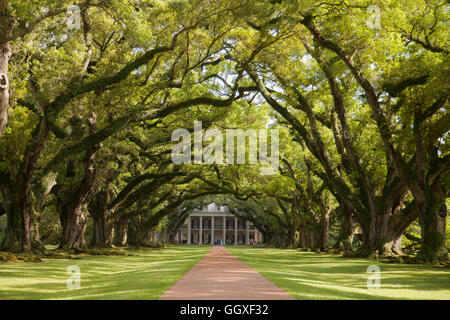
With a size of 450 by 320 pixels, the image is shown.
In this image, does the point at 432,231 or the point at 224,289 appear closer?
the point at 224,289

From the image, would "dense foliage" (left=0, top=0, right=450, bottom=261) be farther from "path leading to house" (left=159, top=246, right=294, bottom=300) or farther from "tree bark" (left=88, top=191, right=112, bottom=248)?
"path leading to house" (left=159, top=246, right=294, bottom=300)

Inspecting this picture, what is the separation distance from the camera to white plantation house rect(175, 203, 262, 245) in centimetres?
9869

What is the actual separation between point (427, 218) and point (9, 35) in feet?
53.7

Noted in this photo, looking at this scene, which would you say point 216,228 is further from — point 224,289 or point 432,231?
point 224,289

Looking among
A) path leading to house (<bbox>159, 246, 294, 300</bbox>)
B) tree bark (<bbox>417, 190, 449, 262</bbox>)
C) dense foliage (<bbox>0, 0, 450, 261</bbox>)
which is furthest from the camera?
tree bark (<bbox>417, 190, 449, 262</bbox>)

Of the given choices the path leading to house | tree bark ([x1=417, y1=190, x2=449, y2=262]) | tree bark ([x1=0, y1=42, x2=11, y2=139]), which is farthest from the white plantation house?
the path leading to house

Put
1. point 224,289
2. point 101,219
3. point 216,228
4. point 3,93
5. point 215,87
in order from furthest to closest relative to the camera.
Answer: point 216,228
point 101,219
point 215,87
point 3,93
point 224,289

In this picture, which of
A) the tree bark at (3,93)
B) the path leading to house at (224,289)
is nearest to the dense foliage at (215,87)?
the tree bark at (3,93)

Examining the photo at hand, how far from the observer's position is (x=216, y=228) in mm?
100812

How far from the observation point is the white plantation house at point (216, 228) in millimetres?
98688

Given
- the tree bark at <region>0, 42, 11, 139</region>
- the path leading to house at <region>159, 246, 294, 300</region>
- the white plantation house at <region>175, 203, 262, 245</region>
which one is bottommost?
the white plantation house at <region>175, 203, 262, 245</region>

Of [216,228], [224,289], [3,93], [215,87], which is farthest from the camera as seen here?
[216,228]

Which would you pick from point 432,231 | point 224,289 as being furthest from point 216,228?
point 224,289
